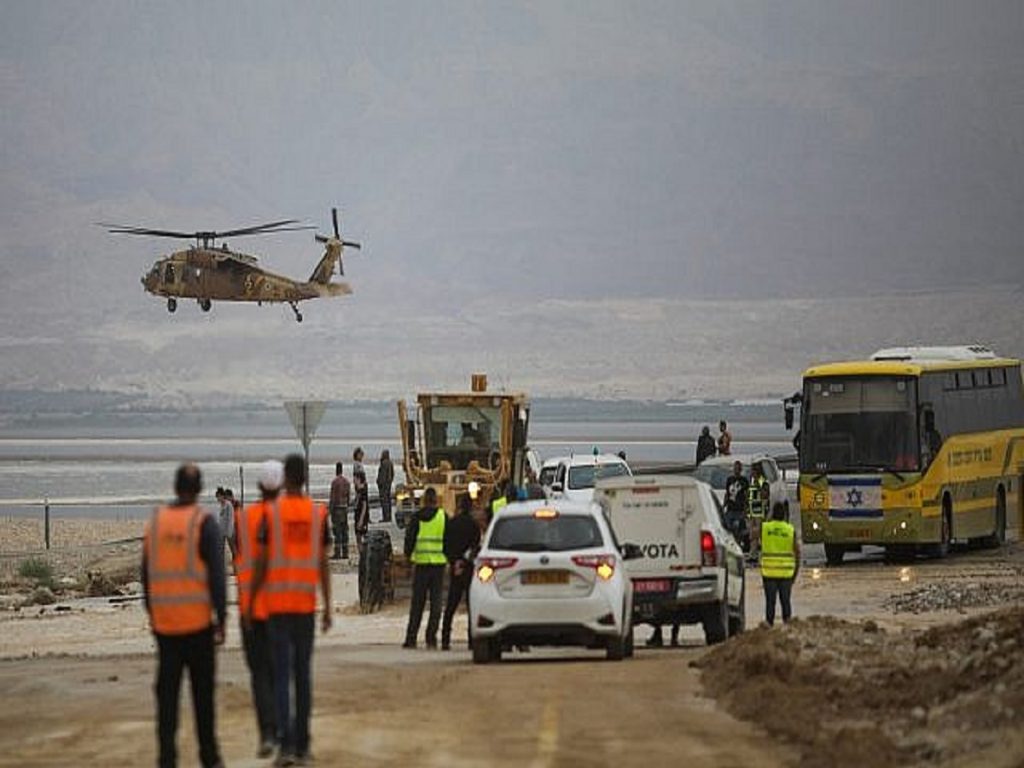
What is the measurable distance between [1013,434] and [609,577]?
1044 inches

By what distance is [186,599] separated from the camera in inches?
672

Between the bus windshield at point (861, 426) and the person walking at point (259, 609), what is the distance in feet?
94.6

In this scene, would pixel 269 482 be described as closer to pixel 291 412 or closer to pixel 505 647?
pixel 505 647

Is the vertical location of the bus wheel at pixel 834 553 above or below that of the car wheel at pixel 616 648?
above

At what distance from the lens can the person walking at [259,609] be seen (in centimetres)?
1827

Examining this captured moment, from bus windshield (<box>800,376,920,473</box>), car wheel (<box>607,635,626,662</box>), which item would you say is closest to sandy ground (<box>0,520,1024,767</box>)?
car wheel (<box>607,635,626,662</box>)

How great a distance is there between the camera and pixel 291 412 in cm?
4181

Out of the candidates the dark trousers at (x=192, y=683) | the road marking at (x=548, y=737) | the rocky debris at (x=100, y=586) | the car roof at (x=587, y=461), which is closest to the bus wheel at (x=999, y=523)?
the car roof at (x=587, y=461)

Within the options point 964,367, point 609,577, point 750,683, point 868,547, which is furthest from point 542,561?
point 868,547

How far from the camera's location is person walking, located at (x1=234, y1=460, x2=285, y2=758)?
1827cm

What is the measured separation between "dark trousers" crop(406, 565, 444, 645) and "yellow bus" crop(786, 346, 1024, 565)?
1659cm

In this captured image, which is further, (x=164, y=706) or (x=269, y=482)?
(x=269, y=482)

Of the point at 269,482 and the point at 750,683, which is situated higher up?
the point at 269,482

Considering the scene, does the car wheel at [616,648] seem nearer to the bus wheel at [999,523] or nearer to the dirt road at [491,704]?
the dirt road at [491,704]
